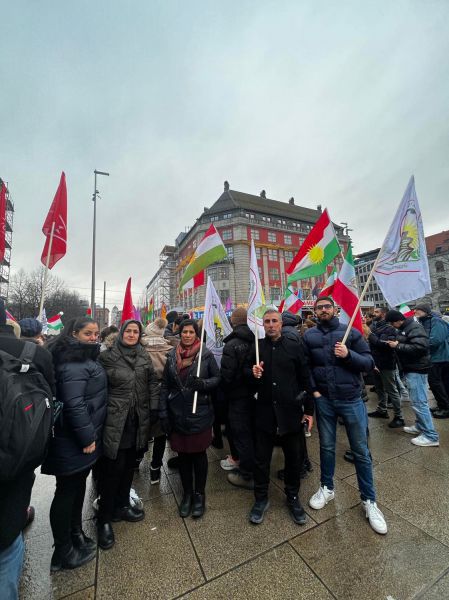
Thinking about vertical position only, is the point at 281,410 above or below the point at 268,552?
above

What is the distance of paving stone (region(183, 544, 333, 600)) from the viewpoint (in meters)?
1.96

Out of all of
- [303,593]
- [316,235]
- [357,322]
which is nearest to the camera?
[303,593]

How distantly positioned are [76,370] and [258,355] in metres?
1.90

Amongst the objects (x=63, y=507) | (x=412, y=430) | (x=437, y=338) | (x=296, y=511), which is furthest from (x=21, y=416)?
(x=437, y=338)

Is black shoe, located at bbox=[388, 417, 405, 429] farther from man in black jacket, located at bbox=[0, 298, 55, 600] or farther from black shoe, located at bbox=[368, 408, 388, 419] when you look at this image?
man in black jacket, located at bbox=[0, 298, 55, 600]

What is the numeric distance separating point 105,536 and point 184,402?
138cm

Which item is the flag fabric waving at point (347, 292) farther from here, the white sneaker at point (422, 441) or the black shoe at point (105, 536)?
the black shoe at point (105, 536)

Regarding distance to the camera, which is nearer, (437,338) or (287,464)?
(287,464)

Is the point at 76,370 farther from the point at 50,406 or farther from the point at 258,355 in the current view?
the point at 258,355

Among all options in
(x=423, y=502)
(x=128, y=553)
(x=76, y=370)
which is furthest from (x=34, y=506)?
(x=423, y=502)

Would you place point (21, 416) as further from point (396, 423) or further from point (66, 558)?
point (396, 423)

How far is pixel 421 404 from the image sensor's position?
434 centimetres

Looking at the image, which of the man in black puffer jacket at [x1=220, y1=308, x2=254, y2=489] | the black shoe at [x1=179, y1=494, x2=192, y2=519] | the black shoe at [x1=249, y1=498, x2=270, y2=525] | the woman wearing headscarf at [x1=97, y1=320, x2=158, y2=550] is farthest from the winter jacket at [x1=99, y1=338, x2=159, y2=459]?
the black shoe at [x1=249, y1=498, x2=270, y2=525]

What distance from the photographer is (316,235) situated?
5566mm
